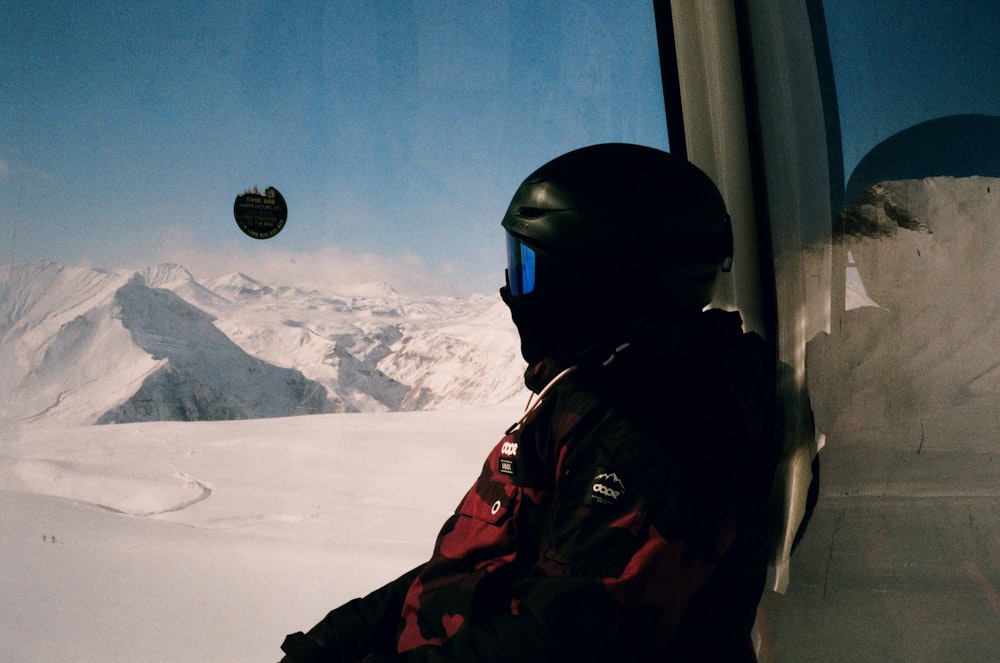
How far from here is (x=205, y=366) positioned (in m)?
5.30

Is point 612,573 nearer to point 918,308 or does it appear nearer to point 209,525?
point 918,308

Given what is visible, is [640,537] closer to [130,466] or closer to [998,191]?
[998,191]

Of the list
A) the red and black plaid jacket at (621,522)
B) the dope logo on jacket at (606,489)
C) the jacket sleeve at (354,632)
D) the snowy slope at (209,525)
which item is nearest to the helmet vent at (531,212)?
the red and black plaid jacket at (621,522)

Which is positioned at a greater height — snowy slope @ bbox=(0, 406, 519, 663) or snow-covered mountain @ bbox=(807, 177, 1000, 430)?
snow-covered mountain @ bbox=(807, 177, 1000, 430)

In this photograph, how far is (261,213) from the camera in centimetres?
185

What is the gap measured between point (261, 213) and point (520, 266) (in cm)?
143

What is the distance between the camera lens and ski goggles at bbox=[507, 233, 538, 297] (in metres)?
0.59

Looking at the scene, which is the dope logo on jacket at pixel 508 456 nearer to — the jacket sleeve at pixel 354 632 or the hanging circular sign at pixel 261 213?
the jacket sleeve at pixel 354 632

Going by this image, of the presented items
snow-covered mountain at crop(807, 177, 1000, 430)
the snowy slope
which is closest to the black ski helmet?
snow-covered mountain at crop(807, 177, 1000, 430)

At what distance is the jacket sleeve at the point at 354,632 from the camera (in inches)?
26.6

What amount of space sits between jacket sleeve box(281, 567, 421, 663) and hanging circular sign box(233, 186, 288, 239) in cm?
119

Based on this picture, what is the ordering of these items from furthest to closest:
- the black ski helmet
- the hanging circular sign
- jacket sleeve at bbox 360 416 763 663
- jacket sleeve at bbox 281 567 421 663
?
1. the hanging circular sign
2. jacket sleeve at bbox 281 567 421 663
3. the black ski helmet
4. jacket sleeve at bbox 360 416 763 663

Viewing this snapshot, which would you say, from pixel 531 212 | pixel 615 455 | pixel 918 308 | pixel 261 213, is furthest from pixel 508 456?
pixel 261 213

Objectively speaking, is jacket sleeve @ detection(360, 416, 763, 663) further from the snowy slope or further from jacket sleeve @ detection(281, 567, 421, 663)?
the snowy slope
